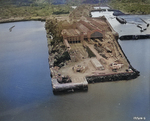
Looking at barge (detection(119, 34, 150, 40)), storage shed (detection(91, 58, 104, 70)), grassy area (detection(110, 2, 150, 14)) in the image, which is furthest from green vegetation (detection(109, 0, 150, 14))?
storage shed (detection(91, 58, 104, 70))

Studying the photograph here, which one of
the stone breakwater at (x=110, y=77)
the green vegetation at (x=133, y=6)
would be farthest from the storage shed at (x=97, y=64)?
the green vegetation at (x=133, y=6)

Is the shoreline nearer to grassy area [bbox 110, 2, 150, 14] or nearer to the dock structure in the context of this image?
the dock structure

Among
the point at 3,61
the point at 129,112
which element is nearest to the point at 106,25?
the point at 3,61

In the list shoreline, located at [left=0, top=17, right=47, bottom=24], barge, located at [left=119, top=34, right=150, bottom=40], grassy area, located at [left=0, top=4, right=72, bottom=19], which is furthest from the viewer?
grassy area, located at [left=0, top=4, right=72, bottom=19]

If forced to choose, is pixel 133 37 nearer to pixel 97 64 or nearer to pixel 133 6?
pixel 97 64

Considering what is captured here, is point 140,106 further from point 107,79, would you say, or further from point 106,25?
point 106,25

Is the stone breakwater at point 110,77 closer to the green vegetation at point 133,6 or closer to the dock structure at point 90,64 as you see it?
the dock structure at point 90,64
